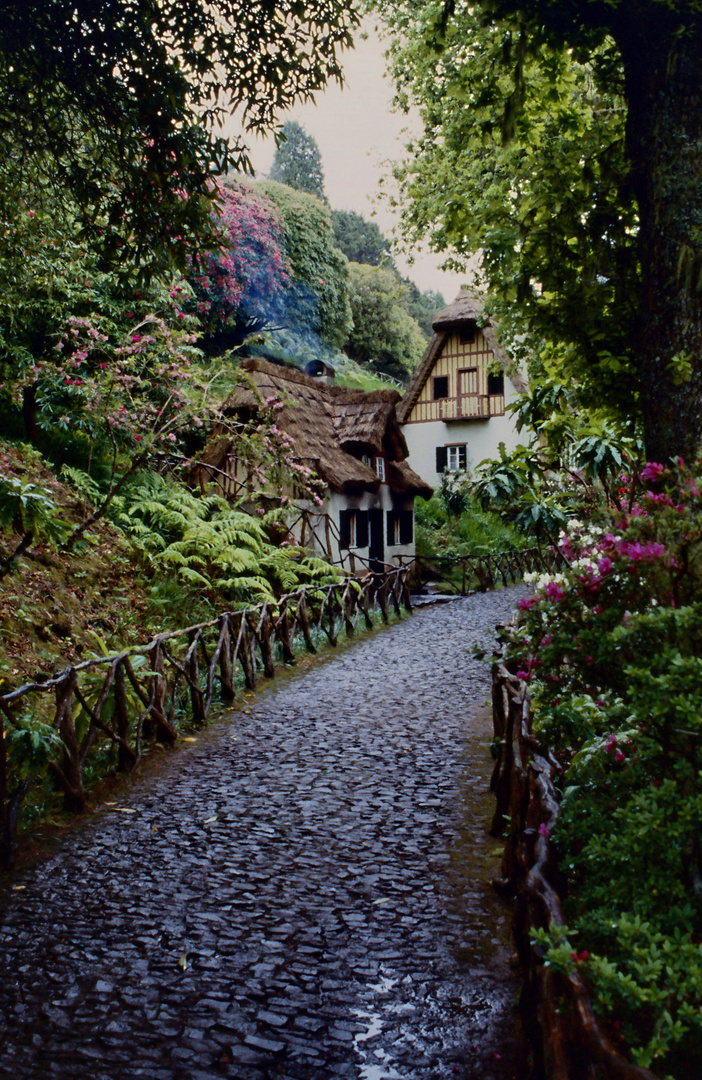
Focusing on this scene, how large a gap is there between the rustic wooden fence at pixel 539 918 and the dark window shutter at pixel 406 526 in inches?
668

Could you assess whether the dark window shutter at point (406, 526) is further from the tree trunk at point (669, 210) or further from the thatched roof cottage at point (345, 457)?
the tree trunk at point (669, 210)

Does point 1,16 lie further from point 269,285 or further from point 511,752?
point 269,285

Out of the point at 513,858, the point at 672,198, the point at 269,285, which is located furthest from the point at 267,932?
the point at 269,285

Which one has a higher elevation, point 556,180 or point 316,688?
point 556,180

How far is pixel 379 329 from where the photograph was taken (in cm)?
4094

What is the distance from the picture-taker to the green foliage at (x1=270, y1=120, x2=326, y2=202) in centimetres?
4654

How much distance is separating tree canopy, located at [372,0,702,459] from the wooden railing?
15090 millimetres

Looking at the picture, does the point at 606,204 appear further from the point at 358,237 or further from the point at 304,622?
the point at 358,237

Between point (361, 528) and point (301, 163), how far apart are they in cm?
3590

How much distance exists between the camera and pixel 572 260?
6.05 m

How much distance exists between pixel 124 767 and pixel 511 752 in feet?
11.1

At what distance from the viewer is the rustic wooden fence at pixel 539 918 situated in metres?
2.19

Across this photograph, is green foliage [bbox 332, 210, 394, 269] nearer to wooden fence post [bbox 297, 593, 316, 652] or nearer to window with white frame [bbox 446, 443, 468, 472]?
window with white frame [bbox 446, 443, 468, 472]

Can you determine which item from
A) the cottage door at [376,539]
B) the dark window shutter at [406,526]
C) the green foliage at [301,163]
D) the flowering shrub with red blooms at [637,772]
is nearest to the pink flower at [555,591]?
the flowering shrub with red blooms at [637,772]
